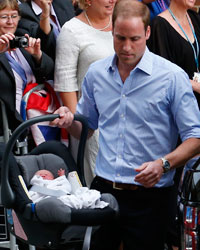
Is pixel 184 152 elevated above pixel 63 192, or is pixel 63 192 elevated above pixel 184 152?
pixel 184 152

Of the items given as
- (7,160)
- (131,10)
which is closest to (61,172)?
(7,160)

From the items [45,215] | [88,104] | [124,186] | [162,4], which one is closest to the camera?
[45,215]

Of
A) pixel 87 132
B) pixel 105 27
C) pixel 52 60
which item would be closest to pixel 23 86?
pixel 52 60

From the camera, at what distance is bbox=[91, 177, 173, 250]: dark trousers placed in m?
3.46

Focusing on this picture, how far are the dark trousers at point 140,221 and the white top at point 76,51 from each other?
122 centimetres

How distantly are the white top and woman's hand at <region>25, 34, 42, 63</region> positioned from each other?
141 millimetres

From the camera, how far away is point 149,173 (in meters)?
3.26

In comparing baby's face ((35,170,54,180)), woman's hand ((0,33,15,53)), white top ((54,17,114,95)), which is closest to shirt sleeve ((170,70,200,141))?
baby's face ((35,170,54,180))

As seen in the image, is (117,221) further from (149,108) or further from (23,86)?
(23,86)

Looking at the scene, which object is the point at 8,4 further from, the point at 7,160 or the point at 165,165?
the point at 165,165

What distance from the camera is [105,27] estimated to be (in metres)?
4.62

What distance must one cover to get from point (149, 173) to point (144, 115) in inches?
12.8

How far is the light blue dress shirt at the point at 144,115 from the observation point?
3398 millimetres

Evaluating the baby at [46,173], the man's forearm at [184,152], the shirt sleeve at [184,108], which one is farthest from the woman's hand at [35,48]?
the man's forearm at [184,152]
